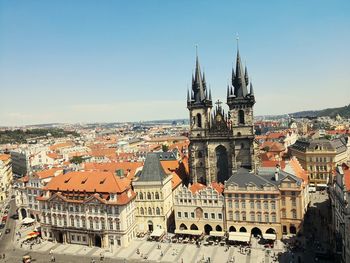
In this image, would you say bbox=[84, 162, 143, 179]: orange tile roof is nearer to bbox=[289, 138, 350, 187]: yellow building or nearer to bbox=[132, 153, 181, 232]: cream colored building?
bbox=[132, 153, 181, 232]: cream colored building

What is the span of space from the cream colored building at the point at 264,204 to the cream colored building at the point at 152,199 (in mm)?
16737

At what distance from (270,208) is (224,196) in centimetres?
1121

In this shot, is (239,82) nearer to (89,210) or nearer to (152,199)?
(152,199)

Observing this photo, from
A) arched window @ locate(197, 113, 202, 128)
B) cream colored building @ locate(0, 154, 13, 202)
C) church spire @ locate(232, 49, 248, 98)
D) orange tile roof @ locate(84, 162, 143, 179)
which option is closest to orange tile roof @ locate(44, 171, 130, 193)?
orange tile roof @ locate(84, 162, 143, 179)

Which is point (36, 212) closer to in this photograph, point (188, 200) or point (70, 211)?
point (70, 211)

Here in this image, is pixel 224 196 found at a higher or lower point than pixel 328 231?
higher

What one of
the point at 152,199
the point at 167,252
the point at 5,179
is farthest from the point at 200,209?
the point at 5,179

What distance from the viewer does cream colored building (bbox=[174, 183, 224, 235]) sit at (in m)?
88.1

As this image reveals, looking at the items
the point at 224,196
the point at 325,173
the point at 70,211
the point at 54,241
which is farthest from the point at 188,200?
the point at 325,173

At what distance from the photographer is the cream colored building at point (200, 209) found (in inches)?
3467

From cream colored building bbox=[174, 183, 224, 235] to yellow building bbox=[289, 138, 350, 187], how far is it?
55902 millimetres

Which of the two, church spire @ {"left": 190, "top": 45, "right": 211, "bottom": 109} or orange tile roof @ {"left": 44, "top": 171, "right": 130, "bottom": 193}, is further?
church spire @ {"left": 190, "top": 45, "right": 211, "bottom": 109}

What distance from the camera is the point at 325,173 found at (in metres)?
130

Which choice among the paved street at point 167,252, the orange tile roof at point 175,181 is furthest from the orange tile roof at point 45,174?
the orange tile roof at point 175,181
